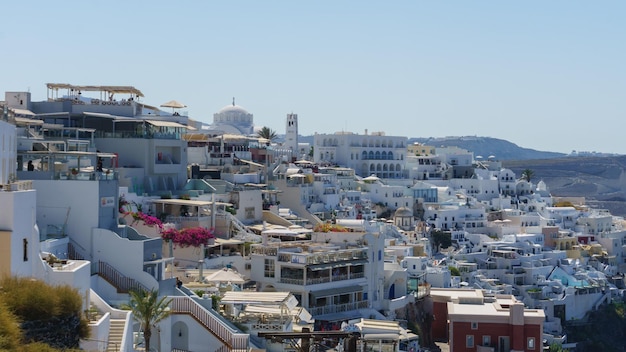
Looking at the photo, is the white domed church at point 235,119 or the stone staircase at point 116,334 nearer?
the stone staircase at point 116,334

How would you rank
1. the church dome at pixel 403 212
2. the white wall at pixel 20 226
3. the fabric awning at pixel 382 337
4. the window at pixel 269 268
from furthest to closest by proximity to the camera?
the church dome at pixel 403 212 < the window at pixel 269 268 < the fabric awning at pixel 382 337 < the white wall at pixel 20 226

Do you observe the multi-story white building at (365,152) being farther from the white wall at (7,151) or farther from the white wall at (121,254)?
the white wall at (7,151)

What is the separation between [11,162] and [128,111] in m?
23.5

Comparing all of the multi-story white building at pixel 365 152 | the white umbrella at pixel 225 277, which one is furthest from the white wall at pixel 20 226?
the multi-story white building at pixel 365 152

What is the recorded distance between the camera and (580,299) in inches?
2598

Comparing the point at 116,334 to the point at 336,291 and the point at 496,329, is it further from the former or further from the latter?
the point at 496,329

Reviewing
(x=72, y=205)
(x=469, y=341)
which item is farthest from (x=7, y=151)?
(x=469, y=341)

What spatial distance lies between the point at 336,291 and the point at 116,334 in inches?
741

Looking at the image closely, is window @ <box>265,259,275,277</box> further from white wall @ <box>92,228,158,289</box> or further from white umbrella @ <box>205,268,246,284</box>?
white wall @ <box>92,228,158,289</box>

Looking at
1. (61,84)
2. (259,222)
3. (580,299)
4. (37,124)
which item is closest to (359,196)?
(580,299)

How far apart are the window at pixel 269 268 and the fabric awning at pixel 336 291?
6.25 feet

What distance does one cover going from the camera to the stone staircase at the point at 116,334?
2233 centimetres

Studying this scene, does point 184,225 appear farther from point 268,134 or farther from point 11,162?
point 268,134

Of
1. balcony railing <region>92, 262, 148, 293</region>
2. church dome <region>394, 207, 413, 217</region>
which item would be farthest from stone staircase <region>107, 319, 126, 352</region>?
church dome <region>394, 207, 413, 217</region>
